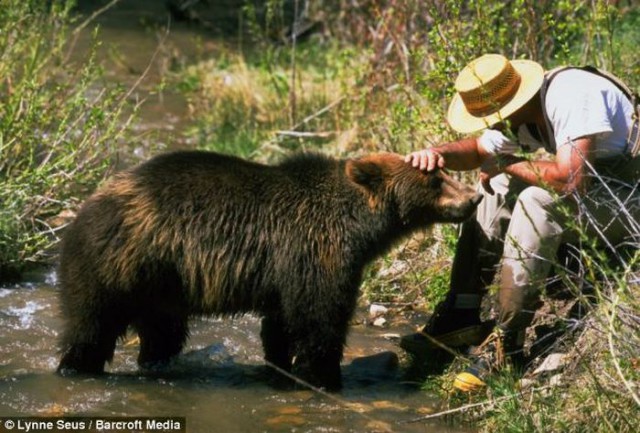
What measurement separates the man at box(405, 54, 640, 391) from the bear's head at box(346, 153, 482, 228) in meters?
0.09

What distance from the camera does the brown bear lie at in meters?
6.74

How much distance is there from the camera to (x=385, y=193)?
7148 mm

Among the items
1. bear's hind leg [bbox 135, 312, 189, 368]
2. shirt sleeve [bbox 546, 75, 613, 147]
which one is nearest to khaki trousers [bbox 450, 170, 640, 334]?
shirt sleeve [bbox 546, 75, 613, 147]

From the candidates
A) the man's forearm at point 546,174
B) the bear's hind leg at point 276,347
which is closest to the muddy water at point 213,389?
the bear's hind leg at point 276,347

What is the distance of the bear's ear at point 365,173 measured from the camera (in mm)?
7098

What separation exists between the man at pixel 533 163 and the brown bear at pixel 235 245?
1.05 feet

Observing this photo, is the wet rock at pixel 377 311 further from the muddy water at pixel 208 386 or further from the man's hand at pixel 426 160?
the man's hand at pixel 426 160

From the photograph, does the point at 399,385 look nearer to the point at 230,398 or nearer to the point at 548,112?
the point at 230,398

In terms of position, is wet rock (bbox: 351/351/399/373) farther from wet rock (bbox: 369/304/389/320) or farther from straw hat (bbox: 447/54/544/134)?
straw hat (bbox: 447/54/544/134)

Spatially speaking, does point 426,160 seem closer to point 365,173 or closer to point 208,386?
point 365,173

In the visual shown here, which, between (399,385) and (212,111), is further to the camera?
(212,111)

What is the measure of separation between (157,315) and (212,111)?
19.8 feet

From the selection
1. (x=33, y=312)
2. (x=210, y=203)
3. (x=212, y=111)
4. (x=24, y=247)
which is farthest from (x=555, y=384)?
(x=212, y=111)

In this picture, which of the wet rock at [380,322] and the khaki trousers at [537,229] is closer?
the khaki trousers at [537,229]
